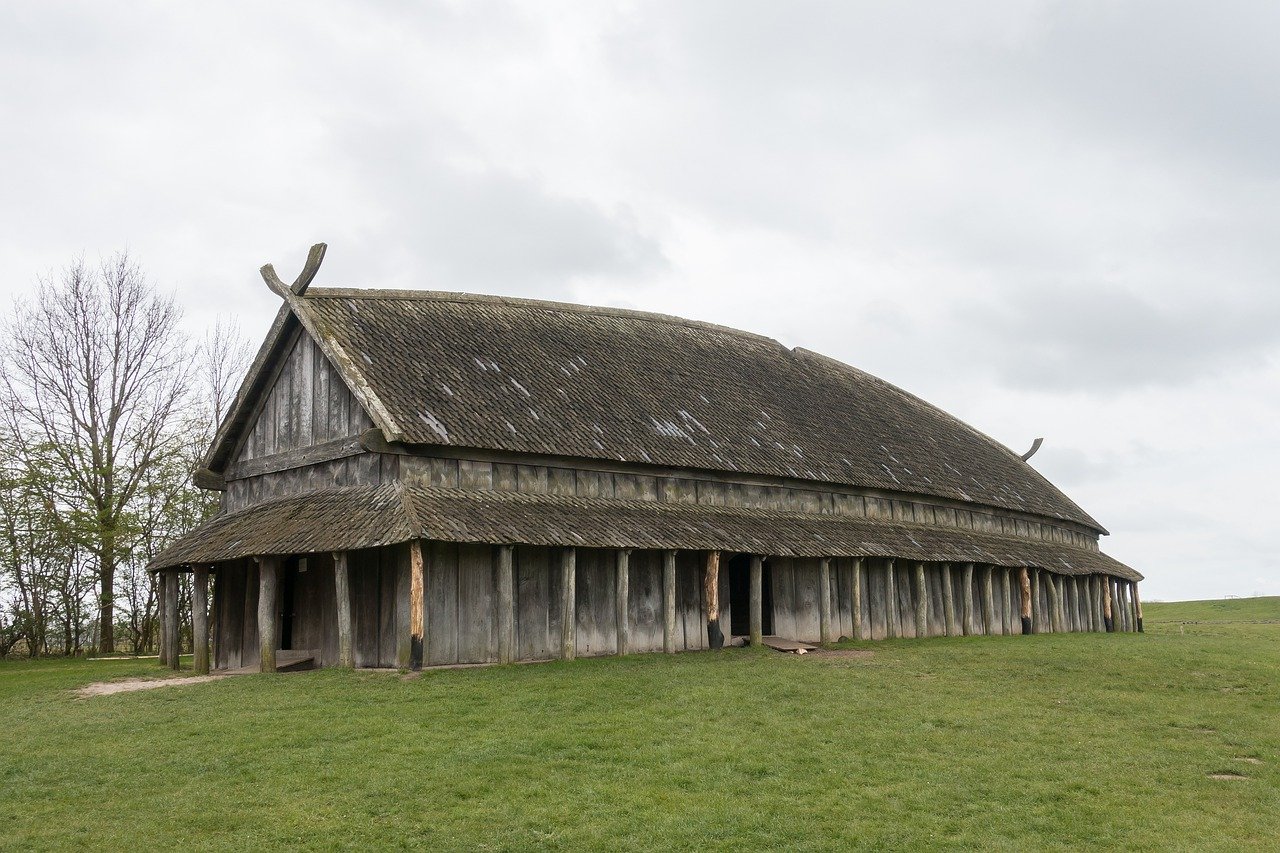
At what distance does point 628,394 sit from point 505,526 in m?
8.77

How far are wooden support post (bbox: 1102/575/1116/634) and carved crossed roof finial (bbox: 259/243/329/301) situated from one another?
34.9m

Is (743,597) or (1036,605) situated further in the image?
(1036,605)

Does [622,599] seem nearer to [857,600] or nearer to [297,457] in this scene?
[297,457]

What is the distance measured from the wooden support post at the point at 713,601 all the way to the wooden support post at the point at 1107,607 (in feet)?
86.6

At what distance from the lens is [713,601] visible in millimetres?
25188

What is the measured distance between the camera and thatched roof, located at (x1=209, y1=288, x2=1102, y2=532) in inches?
942

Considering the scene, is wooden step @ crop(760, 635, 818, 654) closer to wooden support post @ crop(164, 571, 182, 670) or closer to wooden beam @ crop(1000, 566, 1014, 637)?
wooden beam @ crop(1000, 566, 1014, 637)

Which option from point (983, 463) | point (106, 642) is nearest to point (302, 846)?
point (106, 642)

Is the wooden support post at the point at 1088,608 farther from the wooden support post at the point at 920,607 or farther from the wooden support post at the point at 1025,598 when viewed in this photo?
the wooden support post at the point at 920,607

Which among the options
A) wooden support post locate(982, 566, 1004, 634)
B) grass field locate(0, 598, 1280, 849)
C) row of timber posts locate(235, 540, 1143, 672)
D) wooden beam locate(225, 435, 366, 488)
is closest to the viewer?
grass field locate(0, 598, 1280, 849)

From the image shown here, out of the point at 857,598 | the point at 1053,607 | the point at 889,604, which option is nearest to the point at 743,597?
the point at 857,598

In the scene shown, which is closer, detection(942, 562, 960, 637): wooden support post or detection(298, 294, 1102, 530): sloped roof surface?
detection(298, 294, 1102, 530): sloped roof surface

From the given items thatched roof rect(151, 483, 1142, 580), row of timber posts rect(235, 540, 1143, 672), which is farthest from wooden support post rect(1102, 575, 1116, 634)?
thatched roof rect(151, 483, 1142, 580)

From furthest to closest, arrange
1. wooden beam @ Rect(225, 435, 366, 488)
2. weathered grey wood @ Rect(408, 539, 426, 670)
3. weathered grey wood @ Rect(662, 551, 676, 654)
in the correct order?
1. weathered grey wood @ Rect(662, 551, 676, 654)
2. wooden beam @ Rect(225, 435, 366, 488)
3. weathered grey wood @ Rect(408, 539, 426, 670)
